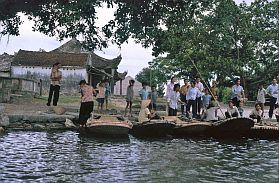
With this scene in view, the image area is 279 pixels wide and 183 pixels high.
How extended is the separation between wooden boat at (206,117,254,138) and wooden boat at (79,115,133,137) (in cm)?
312

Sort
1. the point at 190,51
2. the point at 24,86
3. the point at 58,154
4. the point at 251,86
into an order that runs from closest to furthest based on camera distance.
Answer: the point at 58,154 < the point at 24,86 < the point at 190,51 < the point at 251,86

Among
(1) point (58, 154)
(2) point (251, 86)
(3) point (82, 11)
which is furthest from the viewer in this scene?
(2) point (251, 86)

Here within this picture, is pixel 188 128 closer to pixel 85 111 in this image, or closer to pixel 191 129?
pixel 191 129

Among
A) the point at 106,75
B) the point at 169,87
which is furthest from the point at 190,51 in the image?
the point at 169,87

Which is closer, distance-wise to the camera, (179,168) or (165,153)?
(179,168)

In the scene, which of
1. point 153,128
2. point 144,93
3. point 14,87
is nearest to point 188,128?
point 153,128

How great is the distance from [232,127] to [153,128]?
2865 mm

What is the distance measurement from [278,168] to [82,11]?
223 inches

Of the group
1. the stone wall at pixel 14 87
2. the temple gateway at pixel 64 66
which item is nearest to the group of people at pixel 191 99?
the stone wall at pixel 14 87

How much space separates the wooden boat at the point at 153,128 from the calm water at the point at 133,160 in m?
0.57

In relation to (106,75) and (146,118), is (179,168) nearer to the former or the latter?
(146,118)

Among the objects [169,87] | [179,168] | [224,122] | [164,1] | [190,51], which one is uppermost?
[190,51]

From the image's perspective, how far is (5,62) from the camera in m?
40.7

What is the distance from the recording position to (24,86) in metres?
26.8
